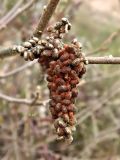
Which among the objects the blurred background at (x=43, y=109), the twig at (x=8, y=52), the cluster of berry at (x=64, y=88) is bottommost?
the cluster of berry at (x=64, y=88)

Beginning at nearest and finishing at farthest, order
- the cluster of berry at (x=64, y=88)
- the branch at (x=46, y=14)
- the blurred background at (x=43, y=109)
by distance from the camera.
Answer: the cluster of berry at (x=64, y=88) < the branch at (x=46, y=14) < the blurred background at (x=43, y=109)

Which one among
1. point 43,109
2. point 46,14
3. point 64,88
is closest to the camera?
point 64,88

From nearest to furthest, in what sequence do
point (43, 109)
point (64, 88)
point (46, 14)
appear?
1. point (64, 88)
2. point (46, 14)
3. point (43, 109)

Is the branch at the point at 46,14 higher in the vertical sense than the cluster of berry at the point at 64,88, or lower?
higher

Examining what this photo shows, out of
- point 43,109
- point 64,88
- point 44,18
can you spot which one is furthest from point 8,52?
point 43,109

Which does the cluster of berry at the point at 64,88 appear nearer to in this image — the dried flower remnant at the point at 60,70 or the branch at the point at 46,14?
the dried flower remnant at the point at 60,70

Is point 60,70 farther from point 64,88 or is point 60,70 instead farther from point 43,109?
point 43,109

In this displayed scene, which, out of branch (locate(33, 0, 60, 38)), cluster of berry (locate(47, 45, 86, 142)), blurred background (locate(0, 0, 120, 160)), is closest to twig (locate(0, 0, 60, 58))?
branch (locate(33, 0, 60, 38))

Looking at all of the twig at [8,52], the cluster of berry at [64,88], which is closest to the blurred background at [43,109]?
the twig at [8,52]
